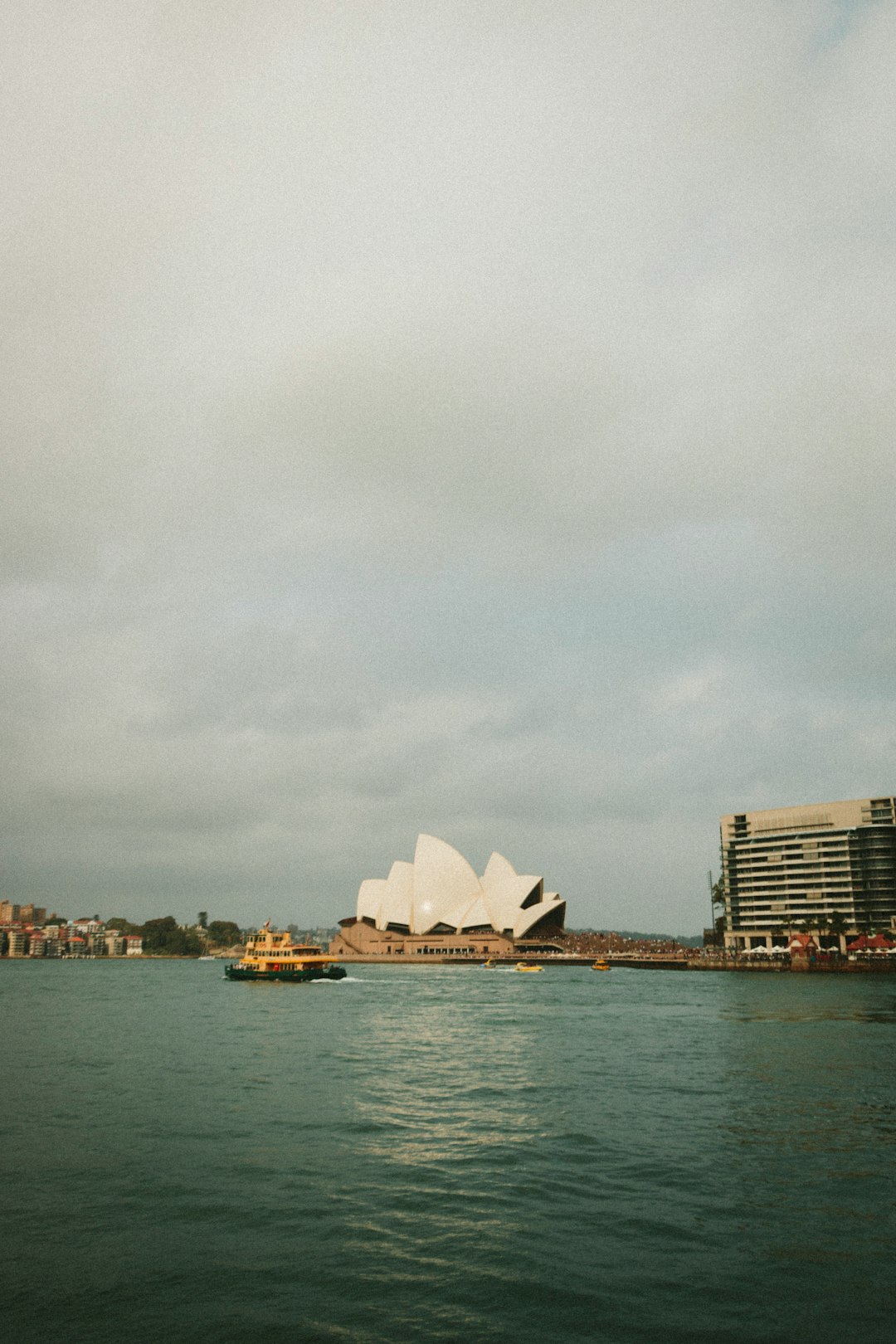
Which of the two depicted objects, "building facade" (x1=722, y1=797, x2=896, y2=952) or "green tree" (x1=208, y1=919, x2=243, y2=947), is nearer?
"building facade" (x1=722, y1=797, x2=896, y2=952)

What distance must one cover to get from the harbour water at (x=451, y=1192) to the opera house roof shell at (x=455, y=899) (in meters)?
75.9

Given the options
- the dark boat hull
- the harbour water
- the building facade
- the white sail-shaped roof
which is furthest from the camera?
the white sail-shaped roof

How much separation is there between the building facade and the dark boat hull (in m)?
51.5

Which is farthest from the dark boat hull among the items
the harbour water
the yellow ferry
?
the harbour water

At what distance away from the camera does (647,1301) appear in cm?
874

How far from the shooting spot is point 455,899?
344 feet

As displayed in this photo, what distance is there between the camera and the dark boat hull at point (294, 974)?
6328cm

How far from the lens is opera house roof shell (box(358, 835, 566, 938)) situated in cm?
10288

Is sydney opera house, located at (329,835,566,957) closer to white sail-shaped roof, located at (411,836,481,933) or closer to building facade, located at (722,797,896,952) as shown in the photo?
white sail-shaped roof, located at (411,836,481,933)

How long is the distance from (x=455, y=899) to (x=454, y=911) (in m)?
1.33

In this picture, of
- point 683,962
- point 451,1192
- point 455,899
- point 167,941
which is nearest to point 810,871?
point 683,962

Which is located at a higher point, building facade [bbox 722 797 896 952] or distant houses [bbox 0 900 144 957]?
building facade [bbox 722 797 896 952]

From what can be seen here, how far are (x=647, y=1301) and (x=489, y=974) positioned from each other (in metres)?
73.0

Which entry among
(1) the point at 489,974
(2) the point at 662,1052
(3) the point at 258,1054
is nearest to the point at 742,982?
(1) the point at 489,974
